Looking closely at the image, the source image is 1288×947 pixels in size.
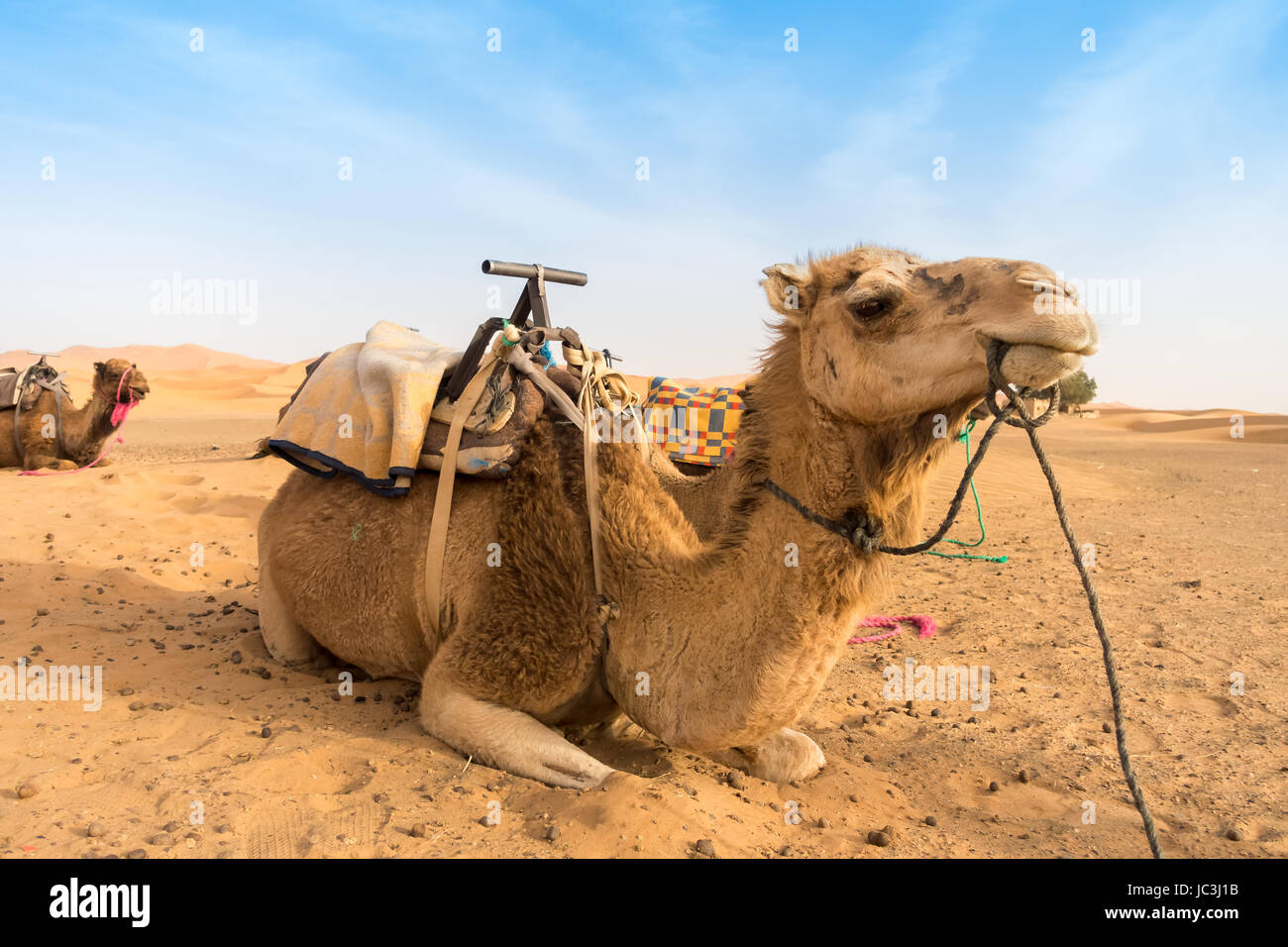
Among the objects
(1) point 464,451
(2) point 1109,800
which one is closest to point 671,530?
(1) point 464,451

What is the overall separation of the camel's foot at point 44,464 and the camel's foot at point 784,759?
1136 cm

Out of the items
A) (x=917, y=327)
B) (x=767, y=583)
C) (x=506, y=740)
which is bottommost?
(x=506, y=740)

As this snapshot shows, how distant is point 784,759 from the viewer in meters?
3.65

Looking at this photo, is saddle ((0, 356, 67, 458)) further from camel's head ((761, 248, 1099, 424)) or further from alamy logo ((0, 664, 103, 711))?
camel's head ((761, 248, 1099, 424))

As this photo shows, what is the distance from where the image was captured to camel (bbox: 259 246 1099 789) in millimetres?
2688

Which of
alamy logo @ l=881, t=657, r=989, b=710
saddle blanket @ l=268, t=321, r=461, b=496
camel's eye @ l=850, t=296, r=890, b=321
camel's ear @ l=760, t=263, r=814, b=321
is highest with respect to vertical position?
camel's ear @ l=760, t=263, r=814, b=321

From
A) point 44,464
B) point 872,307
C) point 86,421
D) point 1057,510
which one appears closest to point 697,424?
point 872,307

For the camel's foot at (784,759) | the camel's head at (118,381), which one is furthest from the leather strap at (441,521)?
the camel's head at (118,381)

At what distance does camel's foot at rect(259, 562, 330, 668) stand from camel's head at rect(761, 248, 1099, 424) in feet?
10.4

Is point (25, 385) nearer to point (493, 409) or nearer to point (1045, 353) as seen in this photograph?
point (493, 409)

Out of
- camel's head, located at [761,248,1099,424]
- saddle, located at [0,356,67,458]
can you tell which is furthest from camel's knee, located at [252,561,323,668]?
saddle, located at [0,356,67,458]

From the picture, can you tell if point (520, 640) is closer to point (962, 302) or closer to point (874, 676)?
point (962, 302)

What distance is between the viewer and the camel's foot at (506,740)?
10.6 ft

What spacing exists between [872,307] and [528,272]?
192 cm
